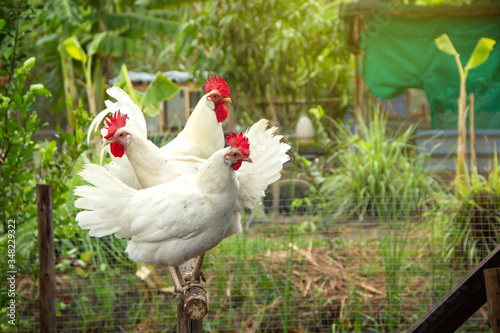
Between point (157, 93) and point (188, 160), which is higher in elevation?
point (157, 93)

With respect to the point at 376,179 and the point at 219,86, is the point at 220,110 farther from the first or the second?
the point at 376,179

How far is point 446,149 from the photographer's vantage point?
23.7 ft

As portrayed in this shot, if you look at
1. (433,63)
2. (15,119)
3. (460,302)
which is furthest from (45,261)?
(433,63)

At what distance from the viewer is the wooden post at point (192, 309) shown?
85.8 inches

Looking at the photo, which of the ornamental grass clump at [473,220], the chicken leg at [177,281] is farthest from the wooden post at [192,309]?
the ornamental grass clump at [473,220]

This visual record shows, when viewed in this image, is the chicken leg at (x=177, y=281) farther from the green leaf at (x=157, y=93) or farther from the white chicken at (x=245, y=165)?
the green leaf at (x=157, y=93)

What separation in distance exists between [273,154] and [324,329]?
2.56m

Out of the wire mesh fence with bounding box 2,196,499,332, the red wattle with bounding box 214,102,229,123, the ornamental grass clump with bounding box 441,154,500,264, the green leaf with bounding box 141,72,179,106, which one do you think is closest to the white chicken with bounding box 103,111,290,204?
the red wattle with bounding box 214,102,229,123

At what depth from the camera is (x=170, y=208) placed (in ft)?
6.96

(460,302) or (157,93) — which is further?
(157,93)

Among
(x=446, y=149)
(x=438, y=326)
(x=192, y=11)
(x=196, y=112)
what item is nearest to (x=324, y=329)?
(x=438, y=326)

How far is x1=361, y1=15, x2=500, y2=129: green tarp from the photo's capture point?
6.89 m

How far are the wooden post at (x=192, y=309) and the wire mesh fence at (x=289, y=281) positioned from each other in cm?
184

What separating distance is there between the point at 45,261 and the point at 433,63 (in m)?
5.93
